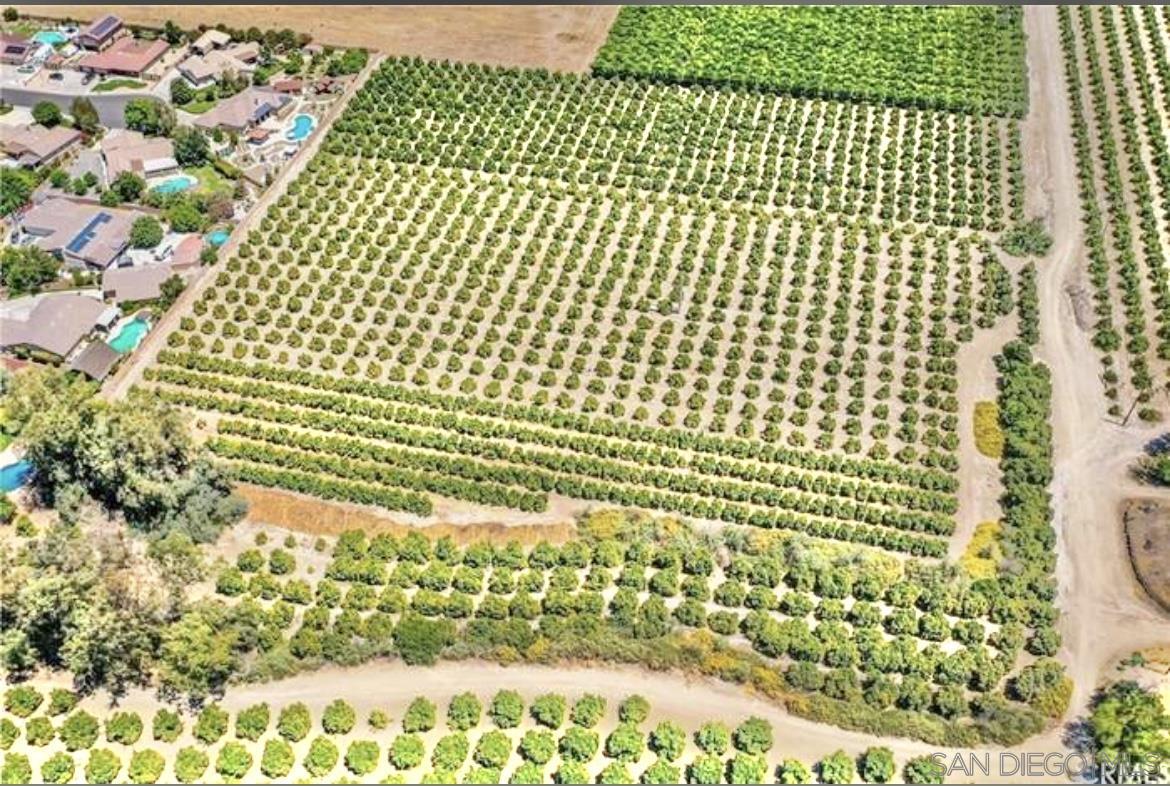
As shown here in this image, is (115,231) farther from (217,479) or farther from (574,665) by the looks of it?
(574,665)

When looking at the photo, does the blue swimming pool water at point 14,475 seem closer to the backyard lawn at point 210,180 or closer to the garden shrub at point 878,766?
the backyard lawn at point 210,180

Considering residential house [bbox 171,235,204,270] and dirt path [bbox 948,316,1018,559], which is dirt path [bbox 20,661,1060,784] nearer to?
dirt path [bbox 948,316,1018,559]

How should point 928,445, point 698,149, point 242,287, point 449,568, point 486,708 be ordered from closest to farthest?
point 486,708
point 449,568
point 928,445
point 242,287
point 698,149

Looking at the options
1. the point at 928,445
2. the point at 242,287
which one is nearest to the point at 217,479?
the point at 242,287

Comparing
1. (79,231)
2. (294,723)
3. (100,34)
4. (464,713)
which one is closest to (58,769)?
(294,723)

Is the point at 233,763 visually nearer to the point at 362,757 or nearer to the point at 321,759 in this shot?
the point at 321,759

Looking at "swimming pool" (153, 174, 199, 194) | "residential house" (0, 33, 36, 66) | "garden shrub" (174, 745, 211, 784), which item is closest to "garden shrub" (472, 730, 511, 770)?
"garden shrub" (174, 745, 211, 784)

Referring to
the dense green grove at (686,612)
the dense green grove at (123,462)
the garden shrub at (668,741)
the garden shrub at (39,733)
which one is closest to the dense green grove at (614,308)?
the dense green grove at (686,612)
